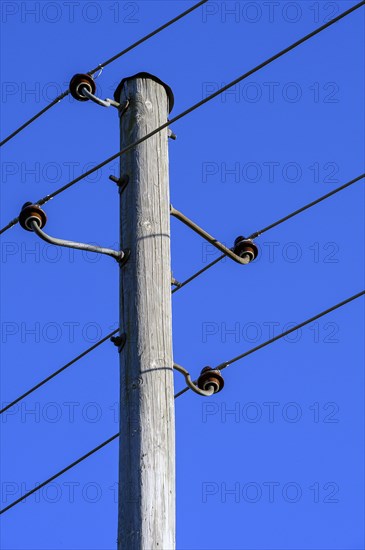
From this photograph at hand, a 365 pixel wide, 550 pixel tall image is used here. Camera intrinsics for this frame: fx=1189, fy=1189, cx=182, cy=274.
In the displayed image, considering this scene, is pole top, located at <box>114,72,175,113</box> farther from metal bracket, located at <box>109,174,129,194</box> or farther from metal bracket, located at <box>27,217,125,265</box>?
metal bracket, located at <box>27,217,125,265</box>

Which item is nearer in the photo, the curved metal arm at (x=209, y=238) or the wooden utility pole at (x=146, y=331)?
the wooden utility pole at (x=146, y=331)

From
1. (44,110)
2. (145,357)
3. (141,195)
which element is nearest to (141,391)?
(145,357)

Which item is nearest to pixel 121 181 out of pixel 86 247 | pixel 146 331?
pixel 86 247

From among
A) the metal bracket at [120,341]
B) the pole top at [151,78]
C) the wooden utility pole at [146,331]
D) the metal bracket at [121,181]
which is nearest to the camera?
the wooden utility pole at [146,331]

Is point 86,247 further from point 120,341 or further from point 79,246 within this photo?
point 120,341

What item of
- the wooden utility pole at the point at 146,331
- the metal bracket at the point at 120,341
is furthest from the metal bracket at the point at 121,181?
the metal bracket at the point at 120,341

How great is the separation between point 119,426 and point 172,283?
35.4 inches

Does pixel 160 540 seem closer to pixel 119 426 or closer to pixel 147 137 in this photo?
pixel 119 426

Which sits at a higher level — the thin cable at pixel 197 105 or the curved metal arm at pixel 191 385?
the thin cable at pixel 197 105

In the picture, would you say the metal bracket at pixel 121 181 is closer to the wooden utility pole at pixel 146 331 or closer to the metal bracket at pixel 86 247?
the wooden utility pole at pixel 146 331

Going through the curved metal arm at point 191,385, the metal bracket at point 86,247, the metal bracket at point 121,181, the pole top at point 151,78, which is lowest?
the curved metal arm at point 191,385

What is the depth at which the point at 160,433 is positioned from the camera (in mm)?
5004

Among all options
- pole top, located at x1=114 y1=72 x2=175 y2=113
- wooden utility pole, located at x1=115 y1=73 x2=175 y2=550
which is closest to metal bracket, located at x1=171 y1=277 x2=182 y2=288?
wooden utility pole, located at x1=115 y1=73 x2=175 y2=550

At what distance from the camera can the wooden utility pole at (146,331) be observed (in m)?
4.82
